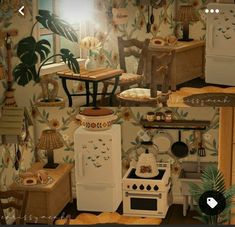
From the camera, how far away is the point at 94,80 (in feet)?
16.5

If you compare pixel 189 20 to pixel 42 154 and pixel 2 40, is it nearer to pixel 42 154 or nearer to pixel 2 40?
pixel 2 40

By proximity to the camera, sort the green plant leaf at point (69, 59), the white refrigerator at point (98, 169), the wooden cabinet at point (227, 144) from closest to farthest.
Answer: the green plant leaf at point (69, 59) < the wooden cabinet at point (227, 144) < the white refrigerator at point (98, 169)

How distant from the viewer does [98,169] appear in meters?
5.45

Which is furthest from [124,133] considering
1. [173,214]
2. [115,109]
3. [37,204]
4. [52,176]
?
[37,204]

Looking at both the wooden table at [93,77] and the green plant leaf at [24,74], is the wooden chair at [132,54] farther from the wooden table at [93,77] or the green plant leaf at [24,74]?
the green plant leaf at [24,74]

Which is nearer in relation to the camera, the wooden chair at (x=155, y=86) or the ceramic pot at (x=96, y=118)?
the wooden chair at (x=155, y=86)

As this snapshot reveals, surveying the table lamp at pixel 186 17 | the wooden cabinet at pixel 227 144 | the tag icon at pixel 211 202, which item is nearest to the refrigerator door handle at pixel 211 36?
the table lamp at pixel 186 17

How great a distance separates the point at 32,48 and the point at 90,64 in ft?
1.60

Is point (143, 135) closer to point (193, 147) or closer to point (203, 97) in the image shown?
point (193, 147)

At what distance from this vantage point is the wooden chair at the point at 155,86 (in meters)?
4.88

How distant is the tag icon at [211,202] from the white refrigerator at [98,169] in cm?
177

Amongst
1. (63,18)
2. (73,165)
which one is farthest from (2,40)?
(73,165)

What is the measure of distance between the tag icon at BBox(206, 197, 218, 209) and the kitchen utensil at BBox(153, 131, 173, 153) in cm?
184

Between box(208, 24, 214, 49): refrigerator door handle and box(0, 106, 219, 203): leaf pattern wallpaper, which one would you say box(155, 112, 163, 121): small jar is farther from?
box(208, 24, 214, 49): refrigerator door handle
